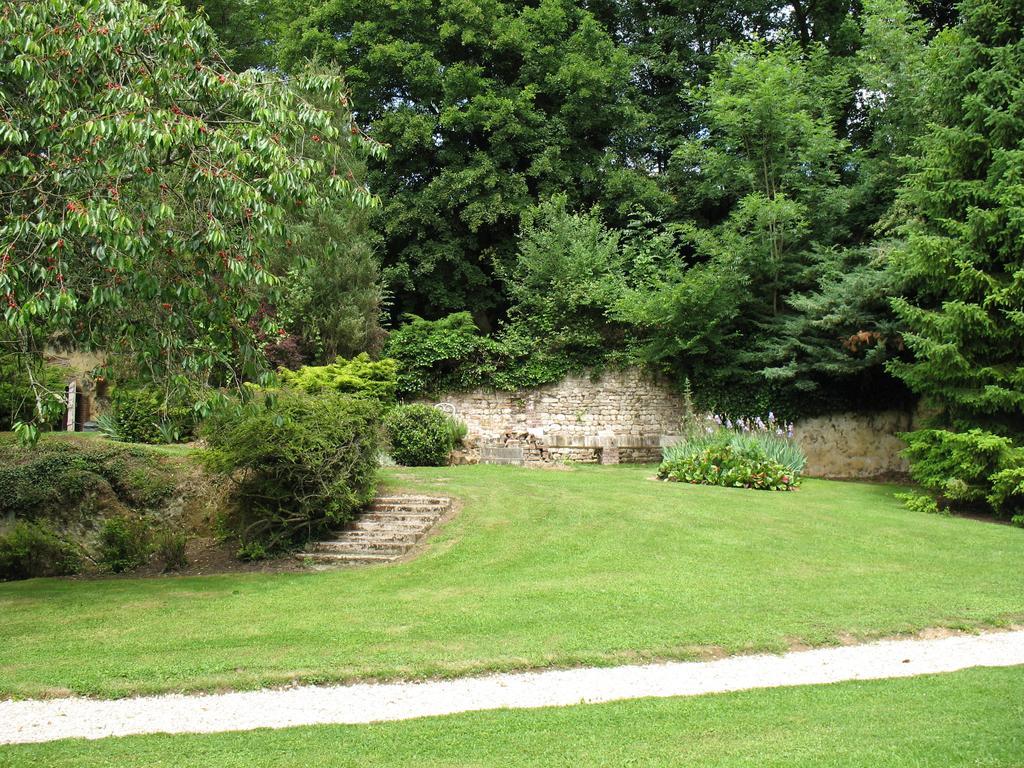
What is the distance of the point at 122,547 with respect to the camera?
9391 mm

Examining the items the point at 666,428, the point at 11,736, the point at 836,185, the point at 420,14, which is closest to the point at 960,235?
the point at 836,185

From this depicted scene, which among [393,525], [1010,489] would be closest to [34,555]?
[393,525]

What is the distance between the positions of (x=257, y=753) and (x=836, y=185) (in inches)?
793

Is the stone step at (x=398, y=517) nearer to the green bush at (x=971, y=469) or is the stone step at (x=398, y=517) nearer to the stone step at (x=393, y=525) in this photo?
the stone step at (x=393, y=525)

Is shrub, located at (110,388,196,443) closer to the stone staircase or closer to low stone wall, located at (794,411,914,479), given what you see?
the stone staircase

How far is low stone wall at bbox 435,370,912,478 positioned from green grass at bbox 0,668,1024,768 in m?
13.9

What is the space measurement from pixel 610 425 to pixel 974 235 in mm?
9707

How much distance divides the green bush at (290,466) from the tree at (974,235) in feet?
32.3

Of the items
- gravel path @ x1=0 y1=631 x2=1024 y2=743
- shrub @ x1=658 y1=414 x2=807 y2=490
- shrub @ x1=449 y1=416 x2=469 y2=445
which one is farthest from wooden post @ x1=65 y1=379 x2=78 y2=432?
gravel path @ x1=0 y1=631 x2=1024 y2=743

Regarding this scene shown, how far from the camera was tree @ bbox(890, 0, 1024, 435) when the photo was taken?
1231 centimetres

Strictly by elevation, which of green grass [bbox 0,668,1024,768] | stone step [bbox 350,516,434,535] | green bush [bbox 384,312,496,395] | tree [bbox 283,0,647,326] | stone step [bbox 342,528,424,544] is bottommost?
green grass [bbox 0,668,1024,768]

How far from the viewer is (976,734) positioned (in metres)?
4.20

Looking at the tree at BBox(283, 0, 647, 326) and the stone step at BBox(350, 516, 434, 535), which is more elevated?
the tree at BBox(283, 0, 647, 326)

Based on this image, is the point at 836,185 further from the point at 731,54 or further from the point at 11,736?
the point at 11,736
